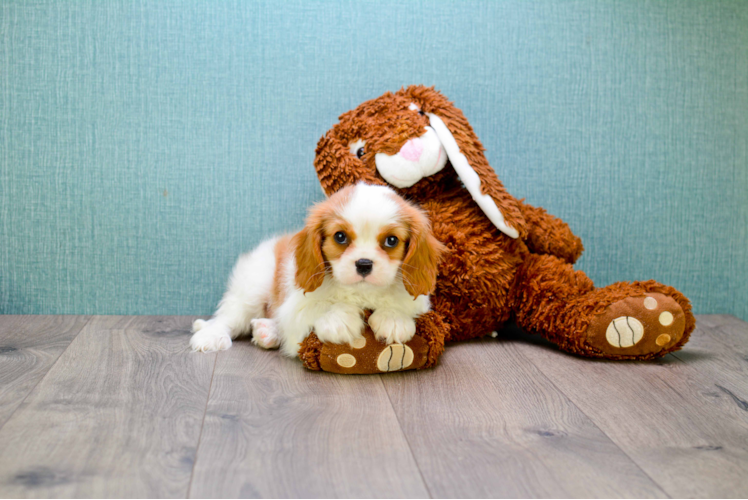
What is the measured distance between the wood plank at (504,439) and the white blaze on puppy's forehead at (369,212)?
13.7 inches

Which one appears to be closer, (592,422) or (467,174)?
(592,422)

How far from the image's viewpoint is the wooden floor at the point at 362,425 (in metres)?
0.95

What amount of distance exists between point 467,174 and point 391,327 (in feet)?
1.48

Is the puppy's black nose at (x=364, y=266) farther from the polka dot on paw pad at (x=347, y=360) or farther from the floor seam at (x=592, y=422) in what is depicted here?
the floor seam at (x=592, y=422)

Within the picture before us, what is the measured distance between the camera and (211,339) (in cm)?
162

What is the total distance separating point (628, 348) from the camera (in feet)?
5.05

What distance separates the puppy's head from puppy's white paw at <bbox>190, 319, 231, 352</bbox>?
36 cm

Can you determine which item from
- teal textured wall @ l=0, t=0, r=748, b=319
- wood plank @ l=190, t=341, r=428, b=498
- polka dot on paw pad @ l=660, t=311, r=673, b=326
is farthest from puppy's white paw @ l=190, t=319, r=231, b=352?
polka dot on paw pad @ l=660, t=311, r=673, b=326

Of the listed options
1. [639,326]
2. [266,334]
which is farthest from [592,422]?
[266,334]

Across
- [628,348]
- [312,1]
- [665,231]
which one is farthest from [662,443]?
[312,1]

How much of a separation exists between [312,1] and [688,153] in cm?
130

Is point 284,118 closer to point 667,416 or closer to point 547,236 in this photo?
point 547,236

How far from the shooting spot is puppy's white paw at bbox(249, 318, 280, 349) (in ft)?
5.28

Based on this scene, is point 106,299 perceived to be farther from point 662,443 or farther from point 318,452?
point 662,443
